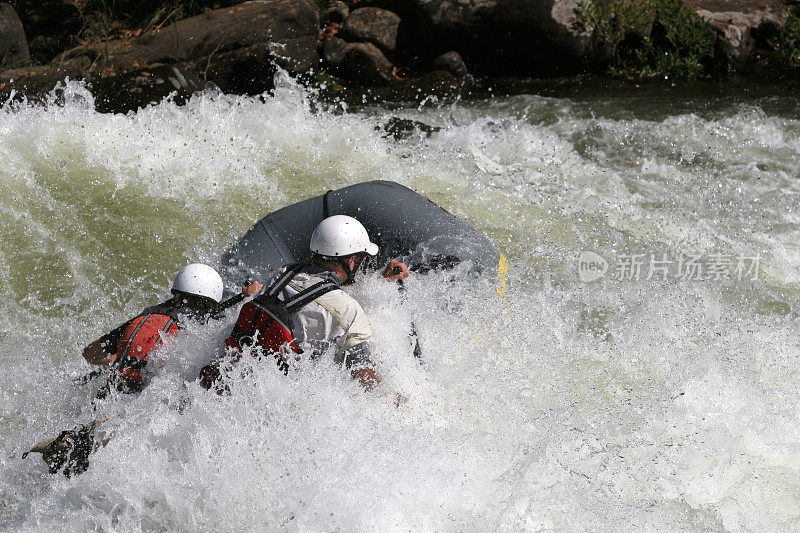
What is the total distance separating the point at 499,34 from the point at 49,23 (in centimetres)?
574

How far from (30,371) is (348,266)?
213 cm

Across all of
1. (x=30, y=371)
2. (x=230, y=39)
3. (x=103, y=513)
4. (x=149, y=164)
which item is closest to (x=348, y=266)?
(x=103, y=513)

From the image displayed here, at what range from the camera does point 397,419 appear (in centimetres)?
408

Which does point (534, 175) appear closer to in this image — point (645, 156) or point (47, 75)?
point (645, 156)

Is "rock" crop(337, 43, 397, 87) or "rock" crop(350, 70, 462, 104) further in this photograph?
"rock" crop(337, 43, 397, 87)

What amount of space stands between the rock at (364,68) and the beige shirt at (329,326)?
6649 mm

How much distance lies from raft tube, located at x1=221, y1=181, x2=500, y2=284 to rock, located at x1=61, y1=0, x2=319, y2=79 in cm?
448

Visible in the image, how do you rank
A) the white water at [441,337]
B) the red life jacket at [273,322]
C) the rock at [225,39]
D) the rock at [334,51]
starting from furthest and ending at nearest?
the rock at [334,51] → the rock at [225,39] → the white water at [441,337] → the red life jacket at [273,322]

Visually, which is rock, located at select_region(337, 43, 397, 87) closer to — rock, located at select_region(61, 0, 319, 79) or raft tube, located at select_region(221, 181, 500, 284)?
A: rock, located at select_region(61, 0, 319, 79)

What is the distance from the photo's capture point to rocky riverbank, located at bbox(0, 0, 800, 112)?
367 inches

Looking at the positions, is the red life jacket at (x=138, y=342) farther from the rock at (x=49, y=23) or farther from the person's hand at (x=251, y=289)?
the rock at (x=49, y=23)

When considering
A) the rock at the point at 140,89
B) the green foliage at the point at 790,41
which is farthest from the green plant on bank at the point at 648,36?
the rock at the point at 140,89

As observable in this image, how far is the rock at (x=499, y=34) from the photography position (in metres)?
10.0

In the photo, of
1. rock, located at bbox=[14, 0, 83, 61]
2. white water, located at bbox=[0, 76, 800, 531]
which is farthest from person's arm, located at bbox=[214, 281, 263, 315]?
rock, located at bbox=[14, 0, 83, 61]
